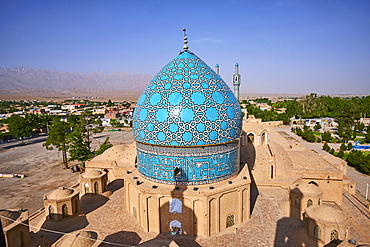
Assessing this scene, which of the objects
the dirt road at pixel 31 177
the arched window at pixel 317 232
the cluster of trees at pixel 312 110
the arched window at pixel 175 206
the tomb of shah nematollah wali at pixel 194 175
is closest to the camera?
the arched window at pixel 317 232

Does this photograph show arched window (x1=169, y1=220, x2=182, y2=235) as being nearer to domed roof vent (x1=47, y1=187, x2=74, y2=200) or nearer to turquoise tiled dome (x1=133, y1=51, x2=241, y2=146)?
turquoise tiled dome (x1=133, y1=51, x2=241, y2=146)

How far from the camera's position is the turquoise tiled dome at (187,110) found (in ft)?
35.3

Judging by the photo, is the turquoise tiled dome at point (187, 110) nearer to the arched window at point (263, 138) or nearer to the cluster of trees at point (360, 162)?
the arched window at point (263, 138)

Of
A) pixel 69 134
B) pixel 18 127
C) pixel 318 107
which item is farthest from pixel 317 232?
pixel 318 107

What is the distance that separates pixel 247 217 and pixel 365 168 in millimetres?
18001

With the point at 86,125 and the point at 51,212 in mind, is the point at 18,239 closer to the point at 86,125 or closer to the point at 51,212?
the point at 51,212

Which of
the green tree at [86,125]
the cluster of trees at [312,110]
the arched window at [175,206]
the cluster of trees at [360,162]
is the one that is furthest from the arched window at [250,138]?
the cluster of trees at [312,110]

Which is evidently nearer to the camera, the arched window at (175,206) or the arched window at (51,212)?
the arched window at (175,206)

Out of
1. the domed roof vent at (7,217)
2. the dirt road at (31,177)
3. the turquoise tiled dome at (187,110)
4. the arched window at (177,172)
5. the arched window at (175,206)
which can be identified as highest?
the turquoise tiled dome at (187,110)

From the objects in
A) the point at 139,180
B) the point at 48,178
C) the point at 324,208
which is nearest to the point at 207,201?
the point at 139,180

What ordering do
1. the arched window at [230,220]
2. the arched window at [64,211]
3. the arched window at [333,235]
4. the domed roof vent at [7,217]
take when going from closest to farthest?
the domed roof vent at [7,217] < the arched window at [333,235] < the arched window at [230,220] < the arched window at [64,211]

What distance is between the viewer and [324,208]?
32.3 ft

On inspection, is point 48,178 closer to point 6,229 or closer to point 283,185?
point 6,229

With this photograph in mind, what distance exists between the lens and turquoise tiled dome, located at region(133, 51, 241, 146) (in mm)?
10758
